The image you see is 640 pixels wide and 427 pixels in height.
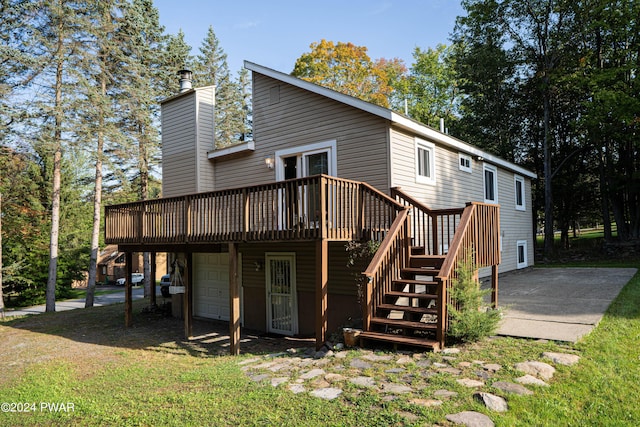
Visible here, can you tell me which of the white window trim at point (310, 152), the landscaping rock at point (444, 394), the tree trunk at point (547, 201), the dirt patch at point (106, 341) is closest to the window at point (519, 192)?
the tree trunk at point (547, 201)

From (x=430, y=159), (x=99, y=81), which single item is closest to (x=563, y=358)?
(x=430, y=159)

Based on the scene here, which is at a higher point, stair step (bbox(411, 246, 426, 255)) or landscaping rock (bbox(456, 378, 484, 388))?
stair step (bbox(411, 246, 426, 255))

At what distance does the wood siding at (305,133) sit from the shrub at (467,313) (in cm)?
303

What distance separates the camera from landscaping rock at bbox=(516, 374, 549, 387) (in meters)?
4.54

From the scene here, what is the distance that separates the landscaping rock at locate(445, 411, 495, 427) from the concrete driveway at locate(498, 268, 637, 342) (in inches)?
114

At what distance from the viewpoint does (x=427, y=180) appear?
1009cm

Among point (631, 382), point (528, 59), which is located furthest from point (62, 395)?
point (528, 59)

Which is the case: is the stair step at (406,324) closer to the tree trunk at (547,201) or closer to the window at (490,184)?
the window at (490,184)

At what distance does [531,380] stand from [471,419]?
1.24m

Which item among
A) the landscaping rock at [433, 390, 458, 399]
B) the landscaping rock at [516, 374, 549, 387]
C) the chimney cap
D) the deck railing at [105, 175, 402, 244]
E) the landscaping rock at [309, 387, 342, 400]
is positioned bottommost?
the landscaping rock at [309, 387, 342, 400]

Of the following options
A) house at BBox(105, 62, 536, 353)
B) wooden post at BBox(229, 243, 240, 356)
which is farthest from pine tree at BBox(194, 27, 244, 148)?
wooden post at BBox(229, 243, 240, 356)

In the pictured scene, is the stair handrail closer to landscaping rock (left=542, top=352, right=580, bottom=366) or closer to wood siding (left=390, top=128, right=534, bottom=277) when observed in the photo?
wood siding (left=390, top=128, right=534, bottom=277)

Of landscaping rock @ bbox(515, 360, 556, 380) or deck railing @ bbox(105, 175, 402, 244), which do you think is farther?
deck railing @ bbox(105, 175, 402, 244)

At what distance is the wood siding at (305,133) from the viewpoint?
894 cm
